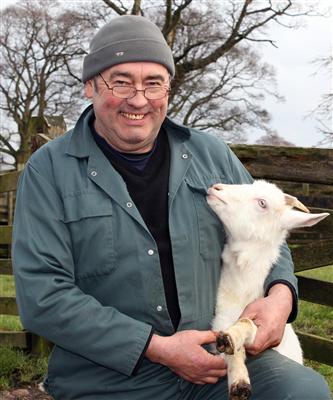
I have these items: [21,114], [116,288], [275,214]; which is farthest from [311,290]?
[21,114]

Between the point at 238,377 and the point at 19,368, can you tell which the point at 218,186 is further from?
the point at 19,368

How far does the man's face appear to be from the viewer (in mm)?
2934

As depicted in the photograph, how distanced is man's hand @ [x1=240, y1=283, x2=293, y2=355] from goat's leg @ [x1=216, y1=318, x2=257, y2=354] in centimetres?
5

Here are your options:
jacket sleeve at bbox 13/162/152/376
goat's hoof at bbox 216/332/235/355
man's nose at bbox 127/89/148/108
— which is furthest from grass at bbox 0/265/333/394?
man's nose at bbox 127/89/148/108

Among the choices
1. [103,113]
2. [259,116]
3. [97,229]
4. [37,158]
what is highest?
[259,116]

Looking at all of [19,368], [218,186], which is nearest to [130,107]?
[218,186]

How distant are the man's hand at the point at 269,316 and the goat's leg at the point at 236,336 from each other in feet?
0.16

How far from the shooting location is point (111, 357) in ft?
8.60

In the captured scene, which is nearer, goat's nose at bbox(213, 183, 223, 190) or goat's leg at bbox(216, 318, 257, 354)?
goat's leg at bbox(216, 318, 257, 354)

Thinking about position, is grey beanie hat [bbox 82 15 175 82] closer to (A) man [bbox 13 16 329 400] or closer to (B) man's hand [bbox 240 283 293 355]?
(A) man [bbox 13 16 329 400]

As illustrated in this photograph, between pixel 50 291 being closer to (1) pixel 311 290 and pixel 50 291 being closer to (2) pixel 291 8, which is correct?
(1) pixel 311 290

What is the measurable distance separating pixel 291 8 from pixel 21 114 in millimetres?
11258

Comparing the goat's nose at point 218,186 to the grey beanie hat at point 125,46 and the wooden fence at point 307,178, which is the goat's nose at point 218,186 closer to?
the grey beanie hat at point 125,46

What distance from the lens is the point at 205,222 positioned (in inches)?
119
